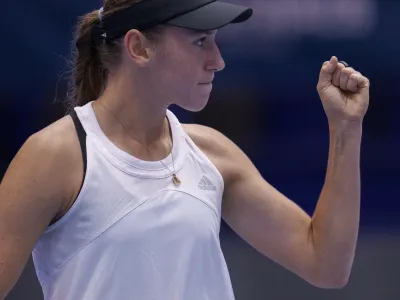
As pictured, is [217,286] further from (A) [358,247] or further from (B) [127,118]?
(A) [358,247]

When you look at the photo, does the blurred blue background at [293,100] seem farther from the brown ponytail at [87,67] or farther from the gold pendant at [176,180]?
the gold pendant at [176,180]

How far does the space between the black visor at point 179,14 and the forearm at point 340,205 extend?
30cm

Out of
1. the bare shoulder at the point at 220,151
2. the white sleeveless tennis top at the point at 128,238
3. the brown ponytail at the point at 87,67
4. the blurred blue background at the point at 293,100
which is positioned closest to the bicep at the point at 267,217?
the bare shoulder at the point at 220,151

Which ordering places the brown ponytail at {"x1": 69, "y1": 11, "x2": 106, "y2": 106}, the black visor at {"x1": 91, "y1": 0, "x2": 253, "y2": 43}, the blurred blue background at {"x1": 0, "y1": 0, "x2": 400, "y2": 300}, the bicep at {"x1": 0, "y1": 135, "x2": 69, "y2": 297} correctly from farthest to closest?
1. the blurred blue background at {"x1": 0, "y1": 0, "x2": 400, "y2": 300}
2. the brown ponytail at {"x1": 69, "y1": 11, "x2": 106, "y2": 106}
3. the black visor at {"x1": 91, "y1": 0, "x2": 253, "y2": 43}
4. the bicep at {"x1": 0, "y1": 135, "x2": 69, "y2": 297}

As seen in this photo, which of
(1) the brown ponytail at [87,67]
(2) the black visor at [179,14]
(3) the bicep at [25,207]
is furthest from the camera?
(1) the brown ponytail at [87,67]

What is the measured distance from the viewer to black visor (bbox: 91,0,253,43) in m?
1.51

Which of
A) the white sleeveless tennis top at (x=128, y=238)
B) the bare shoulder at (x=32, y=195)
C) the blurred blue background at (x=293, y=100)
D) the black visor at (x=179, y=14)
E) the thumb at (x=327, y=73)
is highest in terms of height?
the black visor at (x=179, y=14)

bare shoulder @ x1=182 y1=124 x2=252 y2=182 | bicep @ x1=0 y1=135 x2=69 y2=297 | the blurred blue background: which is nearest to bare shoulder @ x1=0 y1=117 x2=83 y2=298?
bicep @ x1=0 y1=135 x2=69 y2=297

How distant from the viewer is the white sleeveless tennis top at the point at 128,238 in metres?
1.46

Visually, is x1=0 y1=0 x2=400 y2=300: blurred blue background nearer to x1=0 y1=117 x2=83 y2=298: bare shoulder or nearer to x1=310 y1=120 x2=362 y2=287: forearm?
x1=310 y1=120 x2=362 y2=287: forearm

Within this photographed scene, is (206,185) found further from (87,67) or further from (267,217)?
(87,67)

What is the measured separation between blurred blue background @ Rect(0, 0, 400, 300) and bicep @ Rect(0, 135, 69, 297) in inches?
48.4

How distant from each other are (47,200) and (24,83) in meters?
1.26

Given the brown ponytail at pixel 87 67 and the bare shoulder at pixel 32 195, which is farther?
the brown ponytail at pixel 87 67
